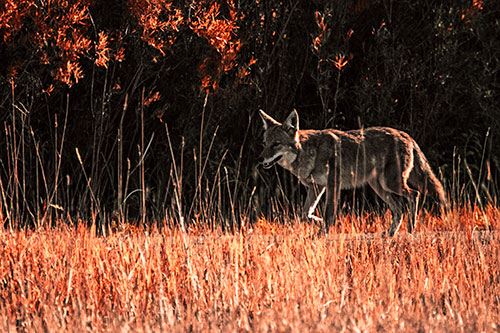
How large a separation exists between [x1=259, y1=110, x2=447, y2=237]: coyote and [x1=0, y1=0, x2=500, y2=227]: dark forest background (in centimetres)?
28

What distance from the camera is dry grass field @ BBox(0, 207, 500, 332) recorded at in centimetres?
389

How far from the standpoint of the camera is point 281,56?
8.00 m

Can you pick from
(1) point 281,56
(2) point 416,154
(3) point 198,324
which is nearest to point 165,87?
(1) point 281,56

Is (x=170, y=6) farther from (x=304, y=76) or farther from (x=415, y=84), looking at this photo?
(x=415, y=84)

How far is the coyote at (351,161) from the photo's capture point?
7062 mm

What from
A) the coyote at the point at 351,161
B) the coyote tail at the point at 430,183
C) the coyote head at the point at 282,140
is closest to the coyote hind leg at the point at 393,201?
the coyote at the point at 351,161

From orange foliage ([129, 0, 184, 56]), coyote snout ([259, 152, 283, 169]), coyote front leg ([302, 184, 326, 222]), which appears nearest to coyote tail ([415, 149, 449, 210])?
coyote front leg ([302, 184, 326, 222])

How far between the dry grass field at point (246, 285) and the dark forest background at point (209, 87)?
138 cm

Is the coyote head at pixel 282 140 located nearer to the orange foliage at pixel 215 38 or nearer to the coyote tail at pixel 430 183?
the orange foliage at pixel 215 38

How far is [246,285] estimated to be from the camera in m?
4.66

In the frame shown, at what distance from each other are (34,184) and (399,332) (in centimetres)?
513

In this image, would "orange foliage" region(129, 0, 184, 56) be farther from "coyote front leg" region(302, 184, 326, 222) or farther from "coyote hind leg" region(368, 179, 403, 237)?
"coyote hind leg" region(368, 179, 403, 237)

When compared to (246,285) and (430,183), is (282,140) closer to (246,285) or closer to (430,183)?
(430,183)

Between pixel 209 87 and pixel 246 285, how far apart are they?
10.9 ft
